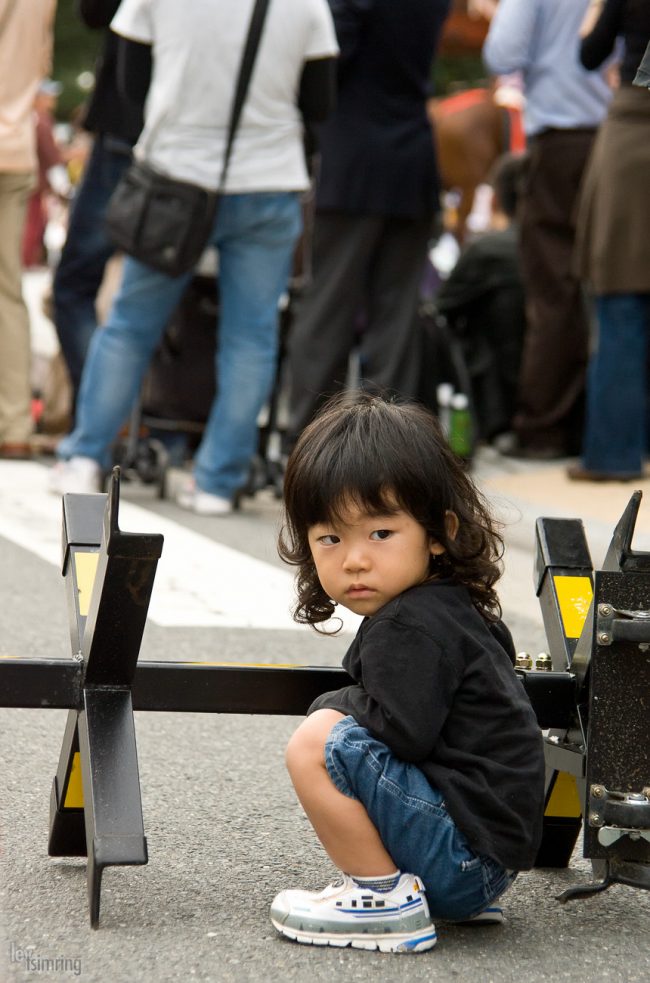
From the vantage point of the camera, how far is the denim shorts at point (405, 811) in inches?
102

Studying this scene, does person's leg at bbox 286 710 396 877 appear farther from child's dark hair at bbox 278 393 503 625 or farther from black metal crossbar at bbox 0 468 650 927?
child's dark hair at bbox 278 393 503 625

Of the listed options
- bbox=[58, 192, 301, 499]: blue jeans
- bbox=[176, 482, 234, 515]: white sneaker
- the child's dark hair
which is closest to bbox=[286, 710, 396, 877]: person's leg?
the child's dark hair

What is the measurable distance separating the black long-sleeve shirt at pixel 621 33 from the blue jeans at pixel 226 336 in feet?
4.28

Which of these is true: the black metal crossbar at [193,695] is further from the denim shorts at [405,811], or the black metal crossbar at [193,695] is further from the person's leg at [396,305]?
the person's leg at [396,305]

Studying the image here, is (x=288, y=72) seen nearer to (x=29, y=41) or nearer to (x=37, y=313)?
(x=29, y=41)

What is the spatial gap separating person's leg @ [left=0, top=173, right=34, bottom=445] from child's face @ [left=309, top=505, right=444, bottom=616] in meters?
5.07

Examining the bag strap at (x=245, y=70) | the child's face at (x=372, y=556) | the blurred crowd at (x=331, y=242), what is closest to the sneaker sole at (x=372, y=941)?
the child's face at (x=372, y=556)

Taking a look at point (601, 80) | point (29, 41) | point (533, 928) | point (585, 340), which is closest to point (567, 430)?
point (585, 340)

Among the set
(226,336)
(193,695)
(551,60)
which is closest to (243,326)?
(226,336)

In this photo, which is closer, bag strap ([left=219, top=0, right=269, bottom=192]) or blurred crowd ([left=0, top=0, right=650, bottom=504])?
bag strap ([left=219, top=0, right=269, bottom=192])

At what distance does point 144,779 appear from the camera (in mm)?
3520

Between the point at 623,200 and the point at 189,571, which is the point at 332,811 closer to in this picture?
the point at 189,571

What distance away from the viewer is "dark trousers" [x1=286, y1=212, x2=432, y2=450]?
7.07 m

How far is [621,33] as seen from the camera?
669cm
